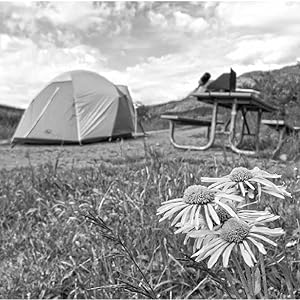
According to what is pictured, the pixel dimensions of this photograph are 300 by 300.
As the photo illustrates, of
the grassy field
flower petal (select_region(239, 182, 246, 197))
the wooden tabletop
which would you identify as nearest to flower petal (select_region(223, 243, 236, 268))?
flower petal (select_region(239, 182, 246, 197))

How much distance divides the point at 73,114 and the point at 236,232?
9.00m

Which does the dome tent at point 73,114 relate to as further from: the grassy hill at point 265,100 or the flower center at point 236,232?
the flower center at point 236,232

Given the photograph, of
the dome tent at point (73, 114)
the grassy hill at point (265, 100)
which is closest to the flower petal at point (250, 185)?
the grassy hill at point (265, 100)

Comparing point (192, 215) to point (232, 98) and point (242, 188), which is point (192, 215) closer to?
point (242, 188)

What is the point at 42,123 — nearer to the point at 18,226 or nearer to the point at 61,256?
the point at 18,226

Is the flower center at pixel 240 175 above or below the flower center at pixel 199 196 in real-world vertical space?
above

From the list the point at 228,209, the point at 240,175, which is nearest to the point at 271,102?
the point at 240,175

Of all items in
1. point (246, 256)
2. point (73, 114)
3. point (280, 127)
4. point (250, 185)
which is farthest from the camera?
point (73, 114)

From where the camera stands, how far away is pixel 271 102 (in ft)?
36.3

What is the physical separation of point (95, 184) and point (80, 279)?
1443 millimetres

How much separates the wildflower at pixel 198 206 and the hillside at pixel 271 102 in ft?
21.1

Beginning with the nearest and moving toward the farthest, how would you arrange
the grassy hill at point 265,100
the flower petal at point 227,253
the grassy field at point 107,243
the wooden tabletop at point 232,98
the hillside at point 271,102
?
the flower petal at point 227,253 → the grassy field at point 107,243 → the wooden tabletop at point 232,98 → the hillside at point 271,102 → the grassy hill at point 265,100

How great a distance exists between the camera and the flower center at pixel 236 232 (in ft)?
1.98

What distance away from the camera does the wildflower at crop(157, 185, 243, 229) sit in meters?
0.61
